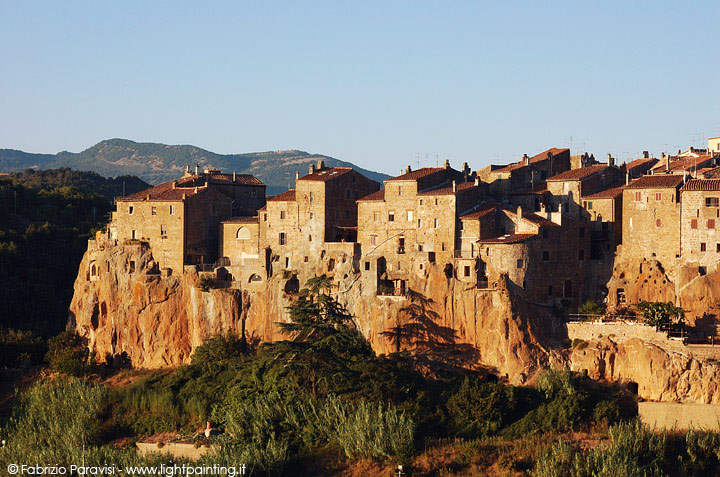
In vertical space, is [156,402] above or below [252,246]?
below

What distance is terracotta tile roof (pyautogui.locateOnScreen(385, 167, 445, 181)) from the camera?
223 ft

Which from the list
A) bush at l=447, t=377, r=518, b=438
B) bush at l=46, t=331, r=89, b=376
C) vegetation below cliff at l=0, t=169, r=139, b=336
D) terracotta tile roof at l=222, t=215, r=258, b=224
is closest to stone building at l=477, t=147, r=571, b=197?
terracotta tile roof at l=222, t=215, r=258, b=224

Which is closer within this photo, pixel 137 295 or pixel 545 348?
pixel 545 348

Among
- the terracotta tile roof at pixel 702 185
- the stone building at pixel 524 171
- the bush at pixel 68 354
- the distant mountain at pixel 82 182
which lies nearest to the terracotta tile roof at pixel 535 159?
the stone building at pixel 524 171

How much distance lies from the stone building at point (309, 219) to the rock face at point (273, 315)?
1481 mm

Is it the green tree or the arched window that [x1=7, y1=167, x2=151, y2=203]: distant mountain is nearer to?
the arched window

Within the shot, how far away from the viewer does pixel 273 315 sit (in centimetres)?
Answer: 6938

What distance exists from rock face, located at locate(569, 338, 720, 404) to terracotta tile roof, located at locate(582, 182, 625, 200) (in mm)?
9179

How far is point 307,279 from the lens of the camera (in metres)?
68.6

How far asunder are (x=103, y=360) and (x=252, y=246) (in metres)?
12.8

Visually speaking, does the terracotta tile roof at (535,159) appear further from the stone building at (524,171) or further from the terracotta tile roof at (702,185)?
the terracotta tile roof at (702,185)

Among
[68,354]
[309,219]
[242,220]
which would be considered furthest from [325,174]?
[68,354]

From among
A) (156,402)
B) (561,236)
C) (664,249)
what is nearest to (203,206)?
(156,402)

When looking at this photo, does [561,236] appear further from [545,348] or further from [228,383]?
[228,383]
